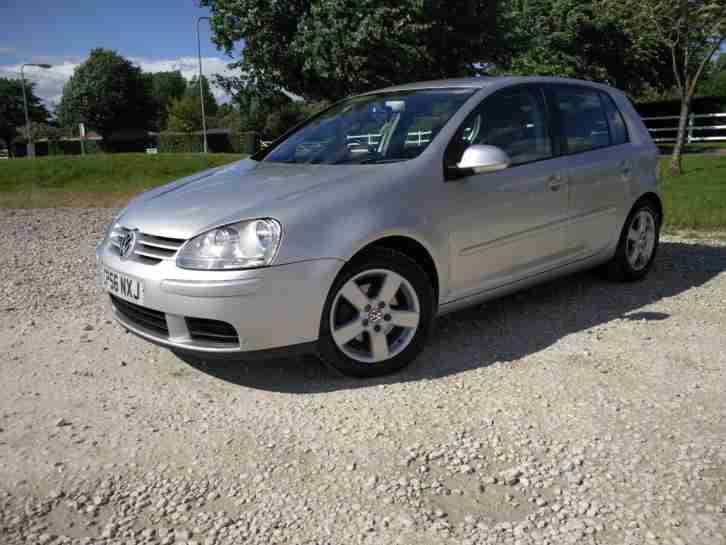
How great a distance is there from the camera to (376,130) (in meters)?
4.41

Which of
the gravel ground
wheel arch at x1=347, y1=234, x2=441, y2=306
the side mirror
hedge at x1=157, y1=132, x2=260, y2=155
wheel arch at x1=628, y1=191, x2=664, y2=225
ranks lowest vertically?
the gravel ground

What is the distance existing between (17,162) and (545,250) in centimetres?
1495

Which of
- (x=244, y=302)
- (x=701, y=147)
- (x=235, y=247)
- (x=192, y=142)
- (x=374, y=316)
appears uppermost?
(x=192, y=142)

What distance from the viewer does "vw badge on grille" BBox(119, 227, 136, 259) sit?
12.1 ft

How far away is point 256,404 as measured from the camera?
3449 millimetres

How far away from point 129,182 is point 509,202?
39.5 feet

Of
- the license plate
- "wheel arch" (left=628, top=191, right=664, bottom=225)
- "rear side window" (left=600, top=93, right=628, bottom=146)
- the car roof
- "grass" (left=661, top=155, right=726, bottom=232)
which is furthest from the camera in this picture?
"grass" (left=661, top=155, right=726, bottom=232)

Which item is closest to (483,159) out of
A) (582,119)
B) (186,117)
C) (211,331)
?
(582,119)

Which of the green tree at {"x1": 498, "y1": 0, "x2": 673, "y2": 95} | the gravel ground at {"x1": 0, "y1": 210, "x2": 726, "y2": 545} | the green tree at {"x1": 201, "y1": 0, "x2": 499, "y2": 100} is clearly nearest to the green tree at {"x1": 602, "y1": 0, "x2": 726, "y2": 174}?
the green tree at {"x1": 201, "y1": 0, "x2": 499, "y2": 100}

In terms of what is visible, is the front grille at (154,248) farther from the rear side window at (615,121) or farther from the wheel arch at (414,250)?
the rear side window at (615,121)

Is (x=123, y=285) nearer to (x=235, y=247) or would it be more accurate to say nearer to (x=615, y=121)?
(x=235, y=247)

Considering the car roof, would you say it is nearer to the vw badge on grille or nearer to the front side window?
the front side window

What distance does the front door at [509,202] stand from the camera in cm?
400

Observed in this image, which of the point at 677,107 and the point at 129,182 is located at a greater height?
the point at 677,107
